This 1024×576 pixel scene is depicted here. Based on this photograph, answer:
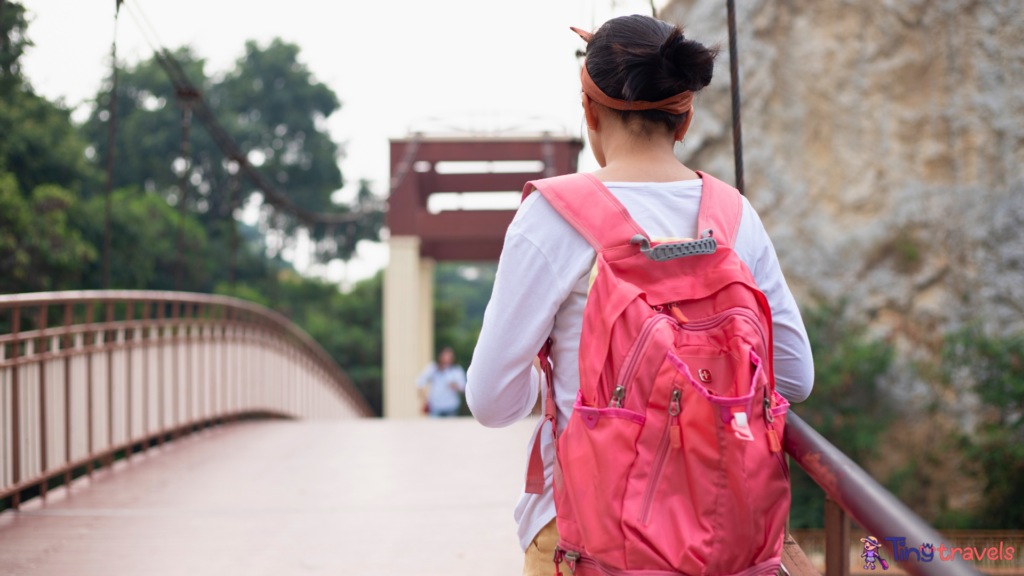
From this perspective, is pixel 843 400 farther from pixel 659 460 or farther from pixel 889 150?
pixel 659 460

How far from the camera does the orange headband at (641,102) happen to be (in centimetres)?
112

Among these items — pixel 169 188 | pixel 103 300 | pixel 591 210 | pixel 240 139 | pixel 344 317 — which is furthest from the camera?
pixel 240 139

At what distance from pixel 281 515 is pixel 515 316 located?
2.97m

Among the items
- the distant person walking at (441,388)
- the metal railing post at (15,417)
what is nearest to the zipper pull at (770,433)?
the metal railing post at (15,417)

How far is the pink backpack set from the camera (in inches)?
36.7

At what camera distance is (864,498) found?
0.96m

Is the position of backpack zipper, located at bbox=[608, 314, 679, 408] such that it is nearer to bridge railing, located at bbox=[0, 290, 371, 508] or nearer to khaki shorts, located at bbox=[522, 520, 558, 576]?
khaki shorts, located at bbox=[522, 520, 558, 576]

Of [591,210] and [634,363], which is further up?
[591,210]

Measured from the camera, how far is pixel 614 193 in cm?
109

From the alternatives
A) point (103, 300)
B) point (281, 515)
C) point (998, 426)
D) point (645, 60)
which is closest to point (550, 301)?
point (645, 60)

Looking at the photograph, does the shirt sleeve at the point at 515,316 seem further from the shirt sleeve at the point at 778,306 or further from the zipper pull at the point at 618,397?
the shirt sleeve at the point at 778,306

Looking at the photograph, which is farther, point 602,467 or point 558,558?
point 558,558

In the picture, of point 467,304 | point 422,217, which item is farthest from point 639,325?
point 467,304

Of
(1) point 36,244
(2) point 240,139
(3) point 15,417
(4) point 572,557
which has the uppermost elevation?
(2) point 240,139
